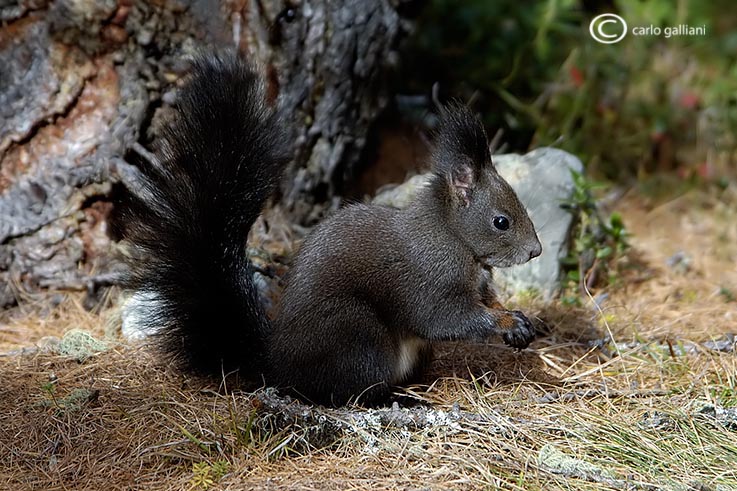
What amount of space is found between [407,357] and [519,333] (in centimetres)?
36

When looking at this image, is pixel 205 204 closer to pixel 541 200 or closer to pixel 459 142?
pixel 459 142

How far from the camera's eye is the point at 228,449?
7.48ft

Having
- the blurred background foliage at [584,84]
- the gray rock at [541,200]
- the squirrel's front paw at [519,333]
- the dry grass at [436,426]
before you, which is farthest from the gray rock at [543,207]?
the squirrel's front paw at [519,333]

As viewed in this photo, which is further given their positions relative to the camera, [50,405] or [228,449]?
[50,405]

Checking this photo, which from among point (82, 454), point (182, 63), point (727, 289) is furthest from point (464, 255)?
point (727, 289)

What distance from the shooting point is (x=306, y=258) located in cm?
262

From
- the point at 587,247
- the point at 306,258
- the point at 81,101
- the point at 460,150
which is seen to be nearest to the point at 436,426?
the point at 306,258

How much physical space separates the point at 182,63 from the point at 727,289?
98.9 inches

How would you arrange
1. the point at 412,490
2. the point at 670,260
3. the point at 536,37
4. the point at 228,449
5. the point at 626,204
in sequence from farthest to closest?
the point at 536,37 → the point at 626,204 → the point at 670,260 → the point at 228,449 → the point at 412,490

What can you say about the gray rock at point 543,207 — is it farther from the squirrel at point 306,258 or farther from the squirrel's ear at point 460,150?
the squirrel's ear at point 460,150

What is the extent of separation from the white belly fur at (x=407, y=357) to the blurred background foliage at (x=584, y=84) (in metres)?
2.29

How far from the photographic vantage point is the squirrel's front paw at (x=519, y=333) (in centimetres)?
255

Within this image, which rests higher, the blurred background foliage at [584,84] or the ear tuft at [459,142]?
the blurred background foliage at [584,84]

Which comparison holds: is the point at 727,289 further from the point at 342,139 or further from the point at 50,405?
the point at 50,405
